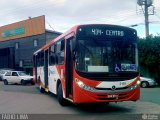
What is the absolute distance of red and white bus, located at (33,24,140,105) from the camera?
11031 mm

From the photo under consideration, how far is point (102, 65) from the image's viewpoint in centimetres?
1115

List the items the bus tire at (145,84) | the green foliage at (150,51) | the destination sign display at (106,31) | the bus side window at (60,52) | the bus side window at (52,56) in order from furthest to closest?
the green foliage at (150,51) → the bus tire at (145,84) → the bus side window at (52,56) → the bus side window at (60,52) → the destination sign display at (106,31)

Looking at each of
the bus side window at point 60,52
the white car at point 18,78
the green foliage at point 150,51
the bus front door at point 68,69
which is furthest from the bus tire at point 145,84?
the bus front door at point 68,69

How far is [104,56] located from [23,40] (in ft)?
134

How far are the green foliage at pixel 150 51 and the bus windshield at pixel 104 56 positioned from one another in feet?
59.1

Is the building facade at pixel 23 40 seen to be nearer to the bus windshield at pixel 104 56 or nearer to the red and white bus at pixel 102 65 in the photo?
the red and white bus at pixel 102 65

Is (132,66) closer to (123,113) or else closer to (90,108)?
(123,113)

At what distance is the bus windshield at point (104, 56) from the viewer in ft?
36.3

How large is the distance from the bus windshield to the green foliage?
59.1 feet

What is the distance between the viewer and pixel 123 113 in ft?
37.7

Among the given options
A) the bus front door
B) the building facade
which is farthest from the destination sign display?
the building facade

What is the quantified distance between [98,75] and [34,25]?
3816 centimetres

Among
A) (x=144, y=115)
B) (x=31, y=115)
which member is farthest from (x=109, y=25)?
(x=31, y=115)

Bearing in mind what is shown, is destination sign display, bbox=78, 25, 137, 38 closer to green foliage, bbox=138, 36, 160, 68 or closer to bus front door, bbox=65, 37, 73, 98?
bus front door, bbox=65, 37, 73, 98
